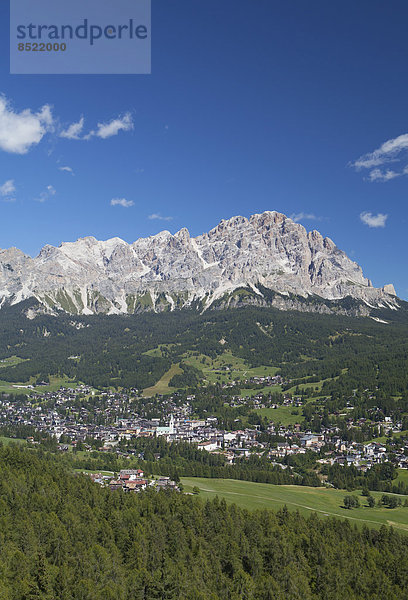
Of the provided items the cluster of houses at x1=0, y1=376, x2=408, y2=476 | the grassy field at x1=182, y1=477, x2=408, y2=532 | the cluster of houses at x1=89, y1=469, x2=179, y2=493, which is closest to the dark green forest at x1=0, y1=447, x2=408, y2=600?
the grassy field at x1=182, y1=477, x2=408, y2=532

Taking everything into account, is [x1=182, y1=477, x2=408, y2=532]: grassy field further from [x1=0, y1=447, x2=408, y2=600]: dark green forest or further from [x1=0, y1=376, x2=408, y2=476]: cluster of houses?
[x1=0, y1=376, x2=408, y2=476]: cluster of houses

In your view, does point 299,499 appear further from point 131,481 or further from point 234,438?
point 234,438

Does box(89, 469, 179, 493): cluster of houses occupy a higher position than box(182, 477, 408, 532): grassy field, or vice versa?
box(89, 469, 179, 493): cluster of houses

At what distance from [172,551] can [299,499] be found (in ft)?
162

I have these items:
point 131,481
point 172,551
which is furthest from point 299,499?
point 172,551

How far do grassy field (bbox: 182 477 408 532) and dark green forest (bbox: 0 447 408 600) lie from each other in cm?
1440

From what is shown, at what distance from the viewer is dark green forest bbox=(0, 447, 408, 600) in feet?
186

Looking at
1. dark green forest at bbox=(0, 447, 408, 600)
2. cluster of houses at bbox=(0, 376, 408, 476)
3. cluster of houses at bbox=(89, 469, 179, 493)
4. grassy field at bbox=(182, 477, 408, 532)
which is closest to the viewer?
dark green forest at bbox=(0, 447, 408, 600)

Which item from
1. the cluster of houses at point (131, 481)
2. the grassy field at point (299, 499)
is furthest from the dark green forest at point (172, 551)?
the cluster of houses at point (131, 481)

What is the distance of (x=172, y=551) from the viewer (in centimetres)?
6925

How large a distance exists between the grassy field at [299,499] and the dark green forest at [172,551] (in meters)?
14.4

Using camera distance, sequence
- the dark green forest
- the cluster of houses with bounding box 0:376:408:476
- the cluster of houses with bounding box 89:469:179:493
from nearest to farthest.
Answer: the dark green forest, the cluster of houses with bounding box 89:469:179:493, the cluster of houses with bounding box 0:376:408:476

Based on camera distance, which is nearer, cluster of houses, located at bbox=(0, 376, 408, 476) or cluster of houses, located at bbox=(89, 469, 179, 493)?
cluster of houses, located at bbox=(89, 469, 179, 493)

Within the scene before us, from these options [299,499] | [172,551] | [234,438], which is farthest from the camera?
[234,438]
